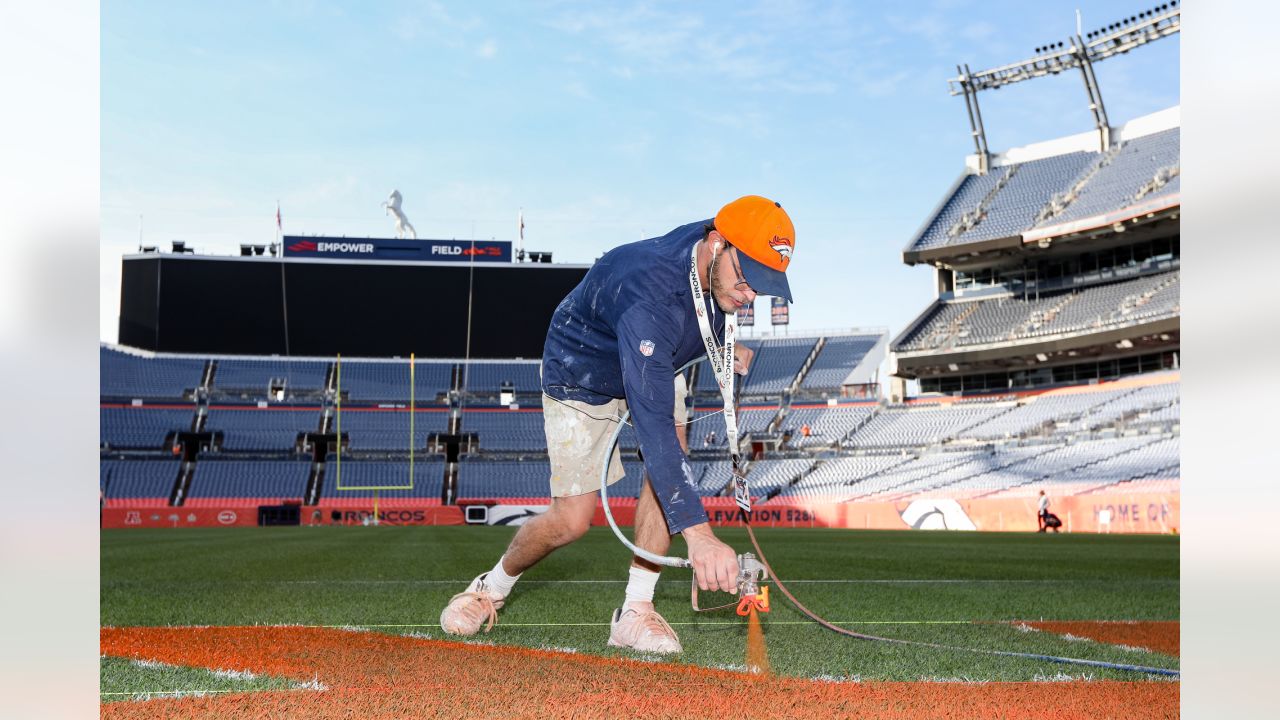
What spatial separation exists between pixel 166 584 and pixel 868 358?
132 ft

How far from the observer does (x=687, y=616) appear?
5.51 m

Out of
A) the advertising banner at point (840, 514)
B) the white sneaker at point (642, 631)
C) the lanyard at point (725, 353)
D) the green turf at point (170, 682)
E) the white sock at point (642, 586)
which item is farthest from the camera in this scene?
the advertising banner at point (840, 514)

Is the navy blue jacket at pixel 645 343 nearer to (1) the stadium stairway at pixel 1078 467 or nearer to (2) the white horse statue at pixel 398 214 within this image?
(1) the stadium stairway at pixel 1078 467

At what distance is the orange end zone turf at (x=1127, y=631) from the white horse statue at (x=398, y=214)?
44138mm

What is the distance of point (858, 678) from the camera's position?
349cm

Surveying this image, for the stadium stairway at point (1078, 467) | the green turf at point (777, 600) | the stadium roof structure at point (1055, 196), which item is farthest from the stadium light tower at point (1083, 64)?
the green turf at point (777, 600)

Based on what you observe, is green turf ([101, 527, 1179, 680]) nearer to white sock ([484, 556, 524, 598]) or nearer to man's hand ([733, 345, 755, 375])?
white sock ([484, 556, 524, 598])

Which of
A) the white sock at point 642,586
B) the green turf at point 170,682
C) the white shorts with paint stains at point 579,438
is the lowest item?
the green turf at point 170,682

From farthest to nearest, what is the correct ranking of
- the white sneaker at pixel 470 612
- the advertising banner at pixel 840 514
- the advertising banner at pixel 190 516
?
the advertising banner at pixel 190 516, the advertising banner at pixel 840 514, the white sneaker at pixel 470 612

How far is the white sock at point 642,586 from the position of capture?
14.5ft

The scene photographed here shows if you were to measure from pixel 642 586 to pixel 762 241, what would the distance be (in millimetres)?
1914

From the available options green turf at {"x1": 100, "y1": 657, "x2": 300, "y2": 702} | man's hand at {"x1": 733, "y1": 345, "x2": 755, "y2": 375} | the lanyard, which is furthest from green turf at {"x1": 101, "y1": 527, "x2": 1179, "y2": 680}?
green turf at {"x1": 100, "y1": 657, "x2": 300, "y2": 702}
